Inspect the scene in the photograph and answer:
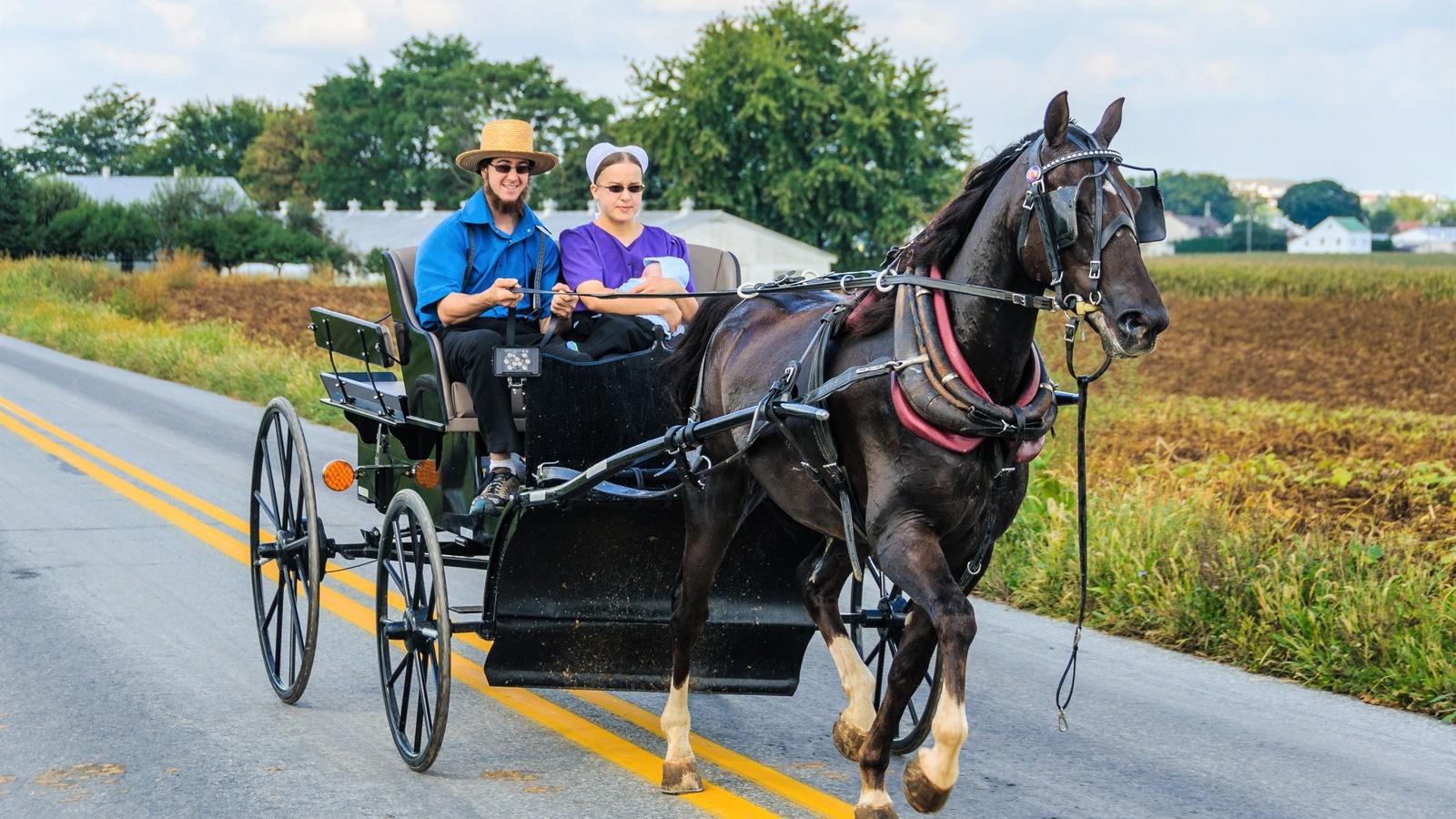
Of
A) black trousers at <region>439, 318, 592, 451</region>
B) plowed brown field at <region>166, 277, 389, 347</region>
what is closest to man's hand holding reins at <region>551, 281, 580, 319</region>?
black trousers at <region>439, 318, 592, 451</region>

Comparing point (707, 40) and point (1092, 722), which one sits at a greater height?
point (707, 40)

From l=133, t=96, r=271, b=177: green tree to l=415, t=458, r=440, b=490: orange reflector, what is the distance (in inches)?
4737

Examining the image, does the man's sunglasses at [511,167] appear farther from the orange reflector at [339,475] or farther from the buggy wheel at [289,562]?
the orange reflector at [339,475]

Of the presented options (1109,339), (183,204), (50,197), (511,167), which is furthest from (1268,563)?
(183,204)

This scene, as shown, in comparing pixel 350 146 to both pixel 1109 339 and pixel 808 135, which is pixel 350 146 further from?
pixel 1109 339

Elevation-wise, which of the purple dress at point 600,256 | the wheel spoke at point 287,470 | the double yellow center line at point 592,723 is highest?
the purple dress at point 600,256

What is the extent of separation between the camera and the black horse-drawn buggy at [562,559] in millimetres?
5793

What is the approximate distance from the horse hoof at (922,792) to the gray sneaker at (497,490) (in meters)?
2.12

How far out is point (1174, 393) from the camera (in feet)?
80.9

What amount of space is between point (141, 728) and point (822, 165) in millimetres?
67328

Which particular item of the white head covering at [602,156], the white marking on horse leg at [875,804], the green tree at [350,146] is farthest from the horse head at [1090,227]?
the green tree at [350,146]

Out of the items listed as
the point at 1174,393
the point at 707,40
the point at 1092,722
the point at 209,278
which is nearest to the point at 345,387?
the point at 1092,722

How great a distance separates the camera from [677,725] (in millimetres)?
5520

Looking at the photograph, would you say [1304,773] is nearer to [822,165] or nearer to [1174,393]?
[1174,393]
